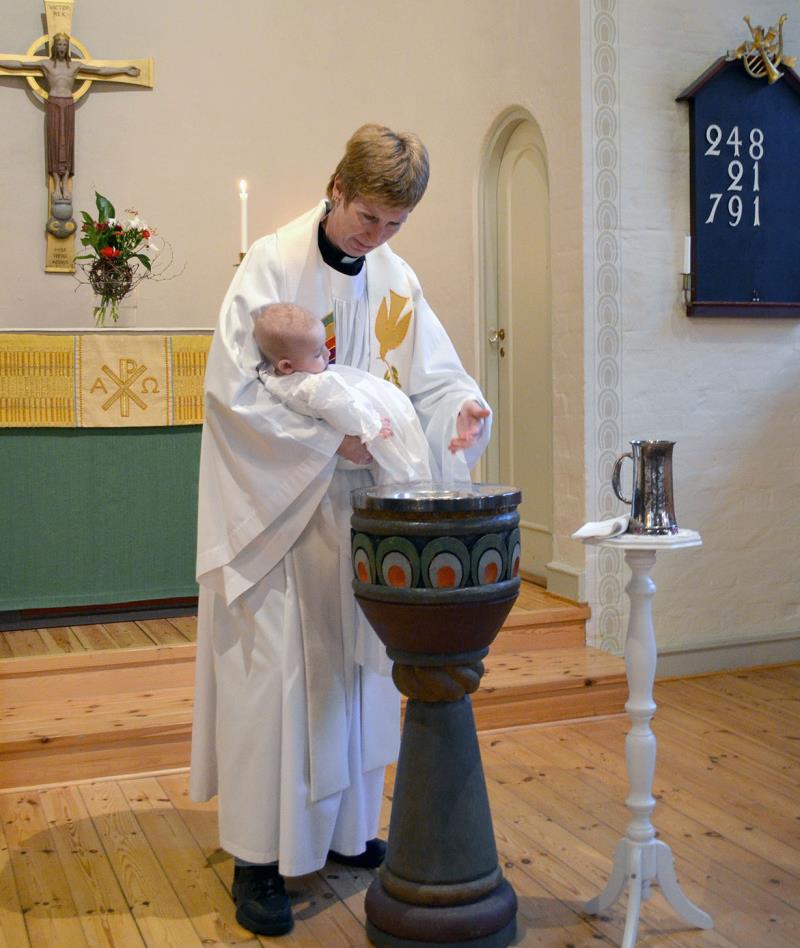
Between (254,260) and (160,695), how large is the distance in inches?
76.1

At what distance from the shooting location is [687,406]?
16.3 ft

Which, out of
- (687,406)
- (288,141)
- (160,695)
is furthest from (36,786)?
(288,141)

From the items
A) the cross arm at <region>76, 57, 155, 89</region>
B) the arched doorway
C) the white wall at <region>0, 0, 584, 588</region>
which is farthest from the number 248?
the cross arm at <region>76, 57, 155, 89</region>

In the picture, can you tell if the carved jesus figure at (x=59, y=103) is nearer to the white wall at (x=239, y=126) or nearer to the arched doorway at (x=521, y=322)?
the white wall at (x=239, y=126)

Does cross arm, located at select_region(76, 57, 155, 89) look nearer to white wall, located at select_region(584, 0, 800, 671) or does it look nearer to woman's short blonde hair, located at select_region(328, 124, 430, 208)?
white wall, located at select_region(584, 0, 800, 671)

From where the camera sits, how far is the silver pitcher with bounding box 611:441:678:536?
267 cm

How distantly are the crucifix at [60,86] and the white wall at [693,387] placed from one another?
8.29 feet

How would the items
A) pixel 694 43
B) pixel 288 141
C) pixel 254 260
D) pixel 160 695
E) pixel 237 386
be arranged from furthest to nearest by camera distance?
1. pixel 288 141
2. pixel 694 43
3. pixel 160 695
4. pixel 254 260
5. pixel 237 386

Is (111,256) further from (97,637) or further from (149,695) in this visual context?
(149,695)

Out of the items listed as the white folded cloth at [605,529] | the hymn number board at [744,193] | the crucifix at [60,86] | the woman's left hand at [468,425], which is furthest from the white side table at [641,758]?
the crucifix at [60,86]

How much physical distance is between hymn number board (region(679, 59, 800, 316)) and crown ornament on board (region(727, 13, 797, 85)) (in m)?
0.03

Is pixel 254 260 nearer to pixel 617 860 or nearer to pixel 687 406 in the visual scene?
pixel 617 860

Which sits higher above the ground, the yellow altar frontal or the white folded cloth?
the yellow altar frontal

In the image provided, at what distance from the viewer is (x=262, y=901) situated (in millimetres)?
2797
